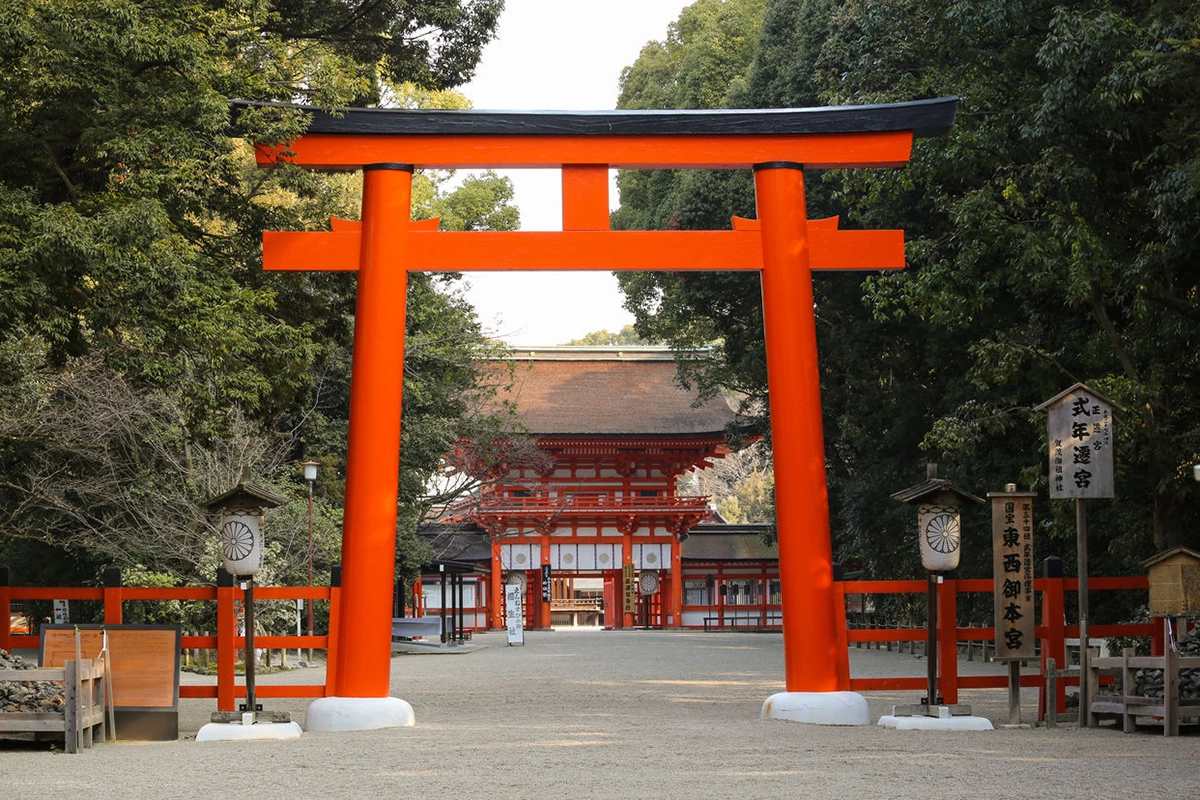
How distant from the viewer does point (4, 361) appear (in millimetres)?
12016

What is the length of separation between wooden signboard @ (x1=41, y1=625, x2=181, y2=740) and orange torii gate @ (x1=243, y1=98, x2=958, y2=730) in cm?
106

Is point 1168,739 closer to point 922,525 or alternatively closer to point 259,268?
point 922,525

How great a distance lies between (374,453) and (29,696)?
266 cm

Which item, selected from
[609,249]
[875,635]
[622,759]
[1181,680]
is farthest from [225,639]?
[1181,680]

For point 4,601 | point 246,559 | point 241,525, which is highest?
point 241,525

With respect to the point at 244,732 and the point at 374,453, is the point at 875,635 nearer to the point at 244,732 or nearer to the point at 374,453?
the point at 374,453

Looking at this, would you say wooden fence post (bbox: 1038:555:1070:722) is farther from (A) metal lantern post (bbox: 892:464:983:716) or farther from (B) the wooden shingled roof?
(B) the wooden shingled roof

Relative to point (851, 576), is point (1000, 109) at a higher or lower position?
higher

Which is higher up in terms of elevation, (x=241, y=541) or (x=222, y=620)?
(x=241, y=541)

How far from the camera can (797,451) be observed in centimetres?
957

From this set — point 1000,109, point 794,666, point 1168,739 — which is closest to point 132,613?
point 794,666

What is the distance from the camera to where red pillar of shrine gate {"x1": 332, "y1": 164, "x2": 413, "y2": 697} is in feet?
30.3

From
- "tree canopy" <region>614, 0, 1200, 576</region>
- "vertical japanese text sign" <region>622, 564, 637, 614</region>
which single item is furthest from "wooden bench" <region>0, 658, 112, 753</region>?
"vertical japanese text sign" <region>622, 564, 637, 614</region>

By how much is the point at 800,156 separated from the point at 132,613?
39.0ft
